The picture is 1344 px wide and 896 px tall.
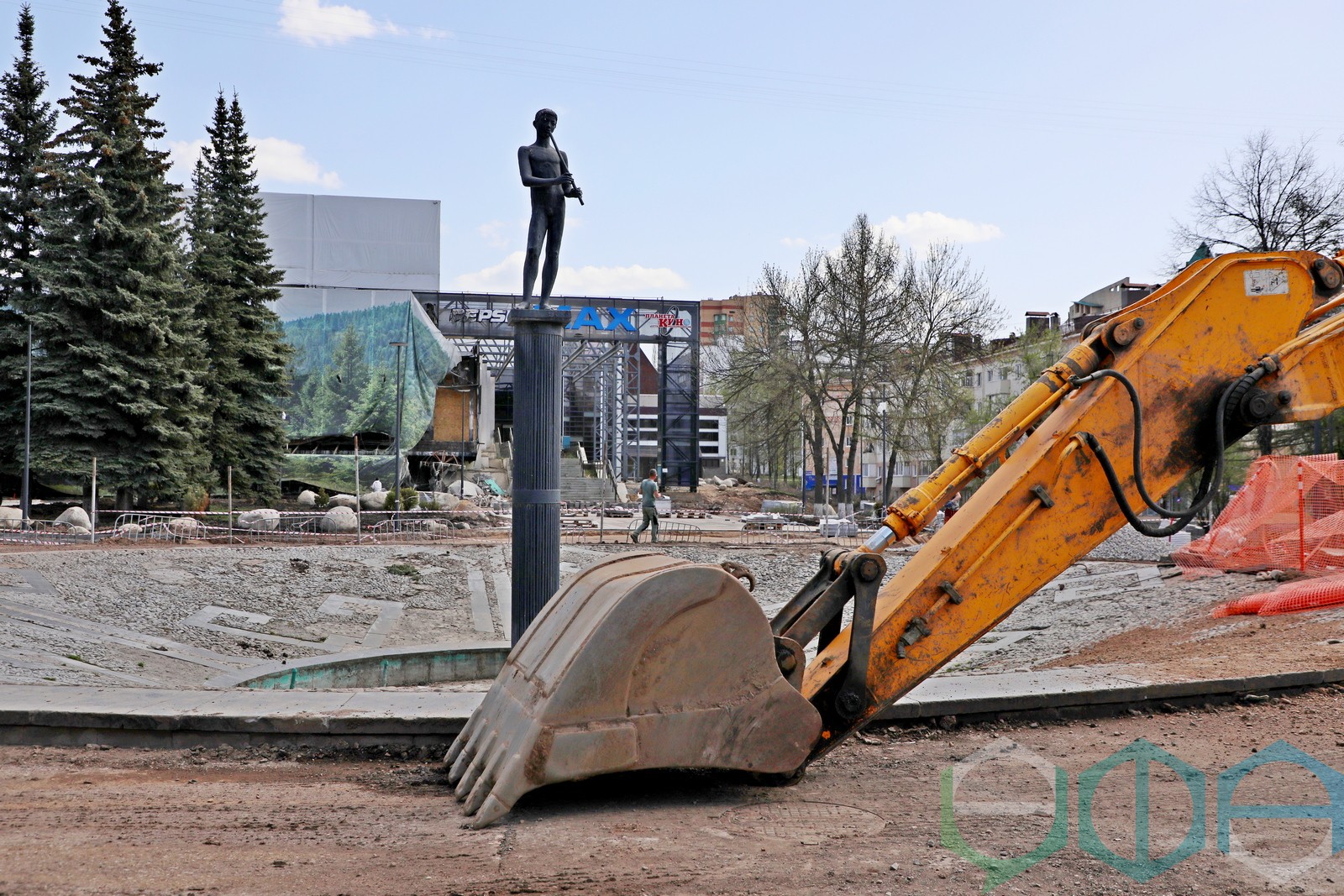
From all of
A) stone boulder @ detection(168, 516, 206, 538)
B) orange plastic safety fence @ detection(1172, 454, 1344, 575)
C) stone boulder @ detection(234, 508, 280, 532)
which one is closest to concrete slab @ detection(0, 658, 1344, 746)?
orange plastic safety fence @ detection(1172, 454, 1344, 575)

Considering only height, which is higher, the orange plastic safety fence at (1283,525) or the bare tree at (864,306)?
the bare tree at (864,306)

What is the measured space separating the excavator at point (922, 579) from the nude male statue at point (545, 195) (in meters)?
4.32

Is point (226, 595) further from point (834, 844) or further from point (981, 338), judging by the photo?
point (981, 338)

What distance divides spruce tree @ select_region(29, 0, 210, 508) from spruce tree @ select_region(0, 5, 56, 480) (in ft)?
2.23

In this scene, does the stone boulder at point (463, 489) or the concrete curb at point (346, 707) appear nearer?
the concrete curb at point (346, 707)

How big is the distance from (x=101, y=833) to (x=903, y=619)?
341cm

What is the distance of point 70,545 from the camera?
19422 mm

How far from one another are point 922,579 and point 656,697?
1.29 m

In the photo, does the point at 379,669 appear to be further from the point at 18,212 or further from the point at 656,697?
the point at 18,212

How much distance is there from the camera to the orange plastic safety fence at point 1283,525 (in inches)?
488

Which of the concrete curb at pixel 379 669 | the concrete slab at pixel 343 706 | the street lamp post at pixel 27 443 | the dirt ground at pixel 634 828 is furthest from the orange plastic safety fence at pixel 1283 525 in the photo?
the street lamp post at pixel 27 443

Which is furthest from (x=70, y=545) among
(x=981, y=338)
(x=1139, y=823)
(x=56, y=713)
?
(x=981, y=338)

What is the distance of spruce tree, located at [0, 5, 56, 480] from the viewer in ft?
84.7

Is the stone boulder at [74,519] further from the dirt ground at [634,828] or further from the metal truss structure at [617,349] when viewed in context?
the metal truss structure at [617,349]
